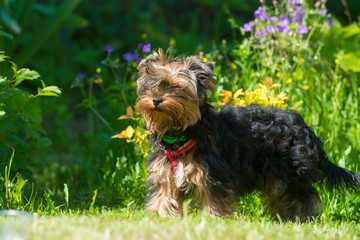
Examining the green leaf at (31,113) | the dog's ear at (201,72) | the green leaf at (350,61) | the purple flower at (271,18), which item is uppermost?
the purple flower at (271,18)

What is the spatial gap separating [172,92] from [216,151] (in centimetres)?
56

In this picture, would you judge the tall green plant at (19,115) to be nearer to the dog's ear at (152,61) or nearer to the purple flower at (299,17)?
the dog's ear at (152,61)

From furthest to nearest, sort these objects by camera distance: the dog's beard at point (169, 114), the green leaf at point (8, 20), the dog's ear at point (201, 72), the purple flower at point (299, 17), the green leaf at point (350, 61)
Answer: the green leaf at point (350, 61) < the purple flower at point (299, 17) < the dog's ear at point (201, 72) < the dog's beard at point (169, 114) < the green leaf at point (8, 20)

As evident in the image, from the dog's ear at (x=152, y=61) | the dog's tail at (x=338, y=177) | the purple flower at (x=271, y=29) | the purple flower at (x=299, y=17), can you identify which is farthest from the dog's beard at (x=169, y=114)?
the purple flower at (x=299, y=17)

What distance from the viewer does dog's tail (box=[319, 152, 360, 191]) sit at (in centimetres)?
441

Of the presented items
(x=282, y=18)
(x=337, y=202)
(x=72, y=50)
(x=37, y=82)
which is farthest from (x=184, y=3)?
(x=337, y=202)

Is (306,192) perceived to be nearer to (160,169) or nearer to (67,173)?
(160,169)

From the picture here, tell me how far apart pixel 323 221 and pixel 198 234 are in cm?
189

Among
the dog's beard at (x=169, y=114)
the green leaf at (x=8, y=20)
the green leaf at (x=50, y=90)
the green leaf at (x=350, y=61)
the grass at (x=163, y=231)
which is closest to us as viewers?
the grass at (x=163, y=231)

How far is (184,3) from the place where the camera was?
1184cm

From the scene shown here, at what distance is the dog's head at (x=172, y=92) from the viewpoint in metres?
3.72

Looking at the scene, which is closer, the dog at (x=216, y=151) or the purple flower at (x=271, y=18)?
the dog at (x=216, y=151)

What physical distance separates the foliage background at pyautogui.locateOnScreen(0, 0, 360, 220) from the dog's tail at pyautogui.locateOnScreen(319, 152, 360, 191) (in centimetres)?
86

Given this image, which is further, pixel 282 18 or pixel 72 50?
pixel 72 50
